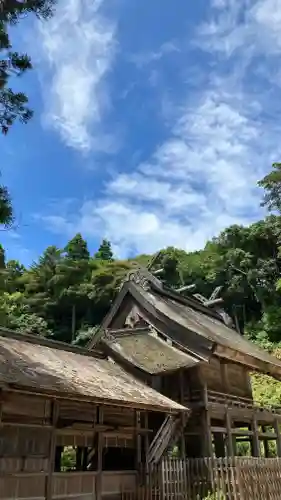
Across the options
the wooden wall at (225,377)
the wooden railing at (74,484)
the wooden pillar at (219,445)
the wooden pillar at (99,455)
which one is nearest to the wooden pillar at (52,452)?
the wooden railing at (74,484)

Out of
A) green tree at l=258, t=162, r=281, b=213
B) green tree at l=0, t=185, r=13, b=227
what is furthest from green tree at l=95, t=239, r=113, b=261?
green tree at l=0, t=185, r=13, b=227

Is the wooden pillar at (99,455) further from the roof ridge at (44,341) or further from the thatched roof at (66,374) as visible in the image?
the roof ridge at (44,341)

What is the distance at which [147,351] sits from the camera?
16.6 meters

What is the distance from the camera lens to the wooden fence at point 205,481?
12.9m

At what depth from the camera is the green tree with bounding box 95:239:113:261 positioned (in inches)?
3474

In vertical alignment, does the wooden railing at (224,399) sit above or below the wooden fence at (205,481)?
above

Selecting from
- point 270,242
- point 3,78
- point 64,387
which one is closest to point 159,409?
point 64,387

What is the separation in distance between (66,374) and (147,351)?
5640mm

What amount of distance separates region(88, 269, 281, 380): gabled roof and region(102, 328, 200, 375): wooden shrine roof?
15.2 inches

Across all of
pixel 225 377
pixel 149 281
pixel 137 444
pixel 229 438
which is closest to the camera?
pixel 137 444

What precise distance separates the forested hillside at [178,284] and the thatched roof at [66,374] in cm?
3271

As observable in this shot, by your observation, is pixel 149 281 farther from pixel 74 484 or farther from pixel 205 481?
pixel 74 484

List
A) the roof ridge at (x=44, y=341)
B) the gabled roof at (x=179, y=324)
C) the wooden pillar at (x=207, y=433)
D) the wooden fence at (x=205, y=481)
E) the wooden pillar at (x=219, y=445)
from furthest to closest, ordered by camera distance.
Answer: the wooden pillar at (x=219, y=445)
the gabled roof at (x=179, y=324)
the wooden pillar at (x=207, y=433)
the roof ridge at (x=44, y=341)
the wooden fence at (x=205, y=481)

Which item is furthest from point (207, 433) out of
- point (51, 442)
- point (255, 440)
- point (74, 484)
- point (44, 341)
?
point (51, 442)
